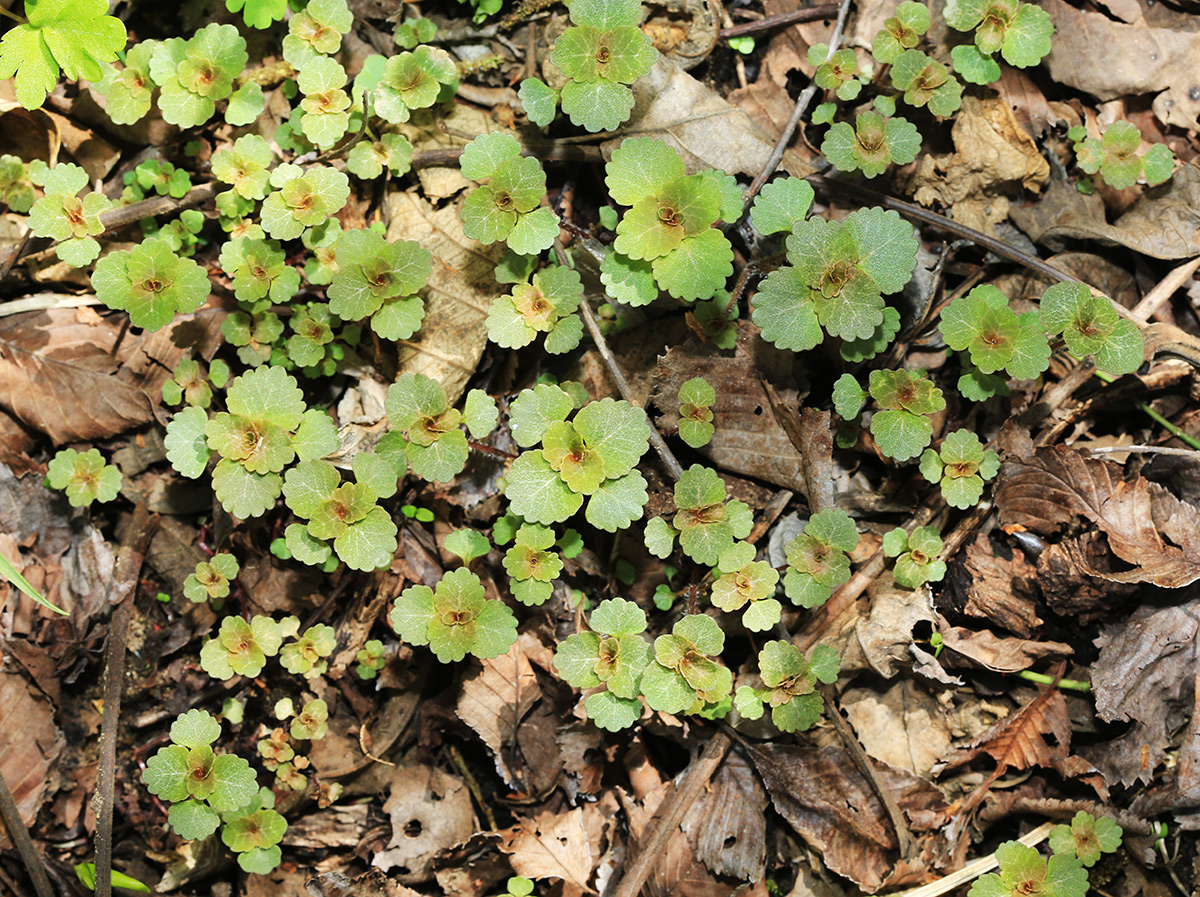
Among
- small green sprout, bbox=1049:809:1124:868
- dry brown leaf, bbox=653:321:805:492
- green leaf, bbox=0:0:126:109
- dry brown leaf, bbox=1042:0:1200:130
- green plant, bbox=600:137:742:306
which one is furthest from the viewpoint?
dry brown leaf, bbox=1042:0:1200:130

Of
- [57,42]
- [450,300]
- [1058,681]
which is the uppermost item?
[57,42]

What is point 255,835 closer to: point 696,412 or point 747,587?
point 747,587

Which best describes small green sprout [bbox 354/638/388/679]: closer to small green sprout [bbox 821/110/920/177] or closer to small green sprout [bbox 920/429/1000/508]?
small green sprout [bbox 920/429/1000/508]

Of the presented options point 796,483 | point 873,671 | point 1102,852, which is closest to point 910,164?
point 796,483

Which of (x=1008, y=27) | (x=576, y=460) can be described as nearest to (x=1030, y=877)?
(x=576, y=460)

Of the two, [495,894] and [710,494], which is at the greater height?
[710,494]

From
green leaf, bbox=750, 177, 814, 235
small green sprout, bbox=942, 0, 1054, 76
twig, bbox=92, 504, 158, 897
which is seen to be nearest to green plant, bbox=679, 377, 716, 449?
green leaf, bbox=750, 177, 814, 235

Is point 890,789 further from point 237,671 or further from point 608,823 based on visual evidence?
point 237,671
